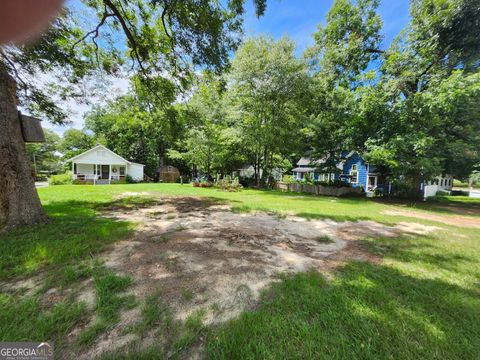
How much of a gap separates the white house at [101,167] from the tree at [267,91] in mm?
16469

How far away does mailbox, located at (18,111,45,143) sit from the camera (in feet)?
14.8

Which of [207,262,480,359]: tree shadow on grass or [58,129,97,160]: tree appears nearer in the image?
[207,262,480,359]: tree shadow on grass

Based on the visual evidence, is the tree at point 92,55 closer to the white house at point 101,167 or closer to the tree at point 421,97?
the tree at point 421,97

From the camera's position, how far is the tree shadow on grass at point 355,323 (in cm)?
170

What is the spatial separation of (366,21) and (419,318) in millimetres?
19728

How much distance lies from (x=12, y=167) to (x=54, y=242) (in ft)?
6.84

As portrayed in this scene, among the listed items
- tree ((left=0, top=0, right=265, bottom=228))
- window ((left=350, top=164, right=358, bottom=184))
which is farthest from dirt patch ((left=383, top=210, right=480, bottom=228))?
window ((left=350, top=164, right=358, bottom=184))

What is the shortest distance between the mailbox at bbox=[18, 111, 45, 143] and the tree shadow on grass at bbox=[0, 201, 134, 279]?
6.56 ft

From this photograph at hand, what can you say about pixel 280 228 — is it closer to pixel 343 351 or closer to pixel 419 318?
pixel 419 318

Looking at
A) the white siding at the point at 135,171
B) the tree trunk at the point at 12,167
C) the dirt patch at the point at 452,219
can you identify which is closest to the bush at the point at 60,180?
the white siding at the point at 135,171

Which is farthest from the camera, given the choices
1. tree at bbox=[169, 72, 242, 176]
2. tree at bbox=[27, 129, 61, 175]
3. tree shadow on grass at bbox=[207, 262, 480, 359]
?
tree at bbox=[27, 129, 61, 175]

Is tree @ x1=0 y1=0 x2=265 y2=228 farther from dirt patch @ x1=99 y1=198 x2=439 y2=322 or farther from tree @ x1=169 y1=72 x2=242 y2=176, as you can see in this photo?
tree @ x1=169 y1=72 x2=242 y2=176

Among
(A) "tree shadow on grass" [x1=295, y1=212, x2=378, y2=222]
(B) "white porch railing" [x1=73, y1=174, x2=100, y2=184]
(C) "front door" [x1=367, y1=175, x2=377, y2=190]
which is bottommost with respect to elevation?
(A) "tree shadow on grass" [x1=295, y1=212, x2=378, y2=222]

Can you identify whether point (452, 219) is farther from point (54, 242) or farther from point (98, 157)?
point (98, 157)
